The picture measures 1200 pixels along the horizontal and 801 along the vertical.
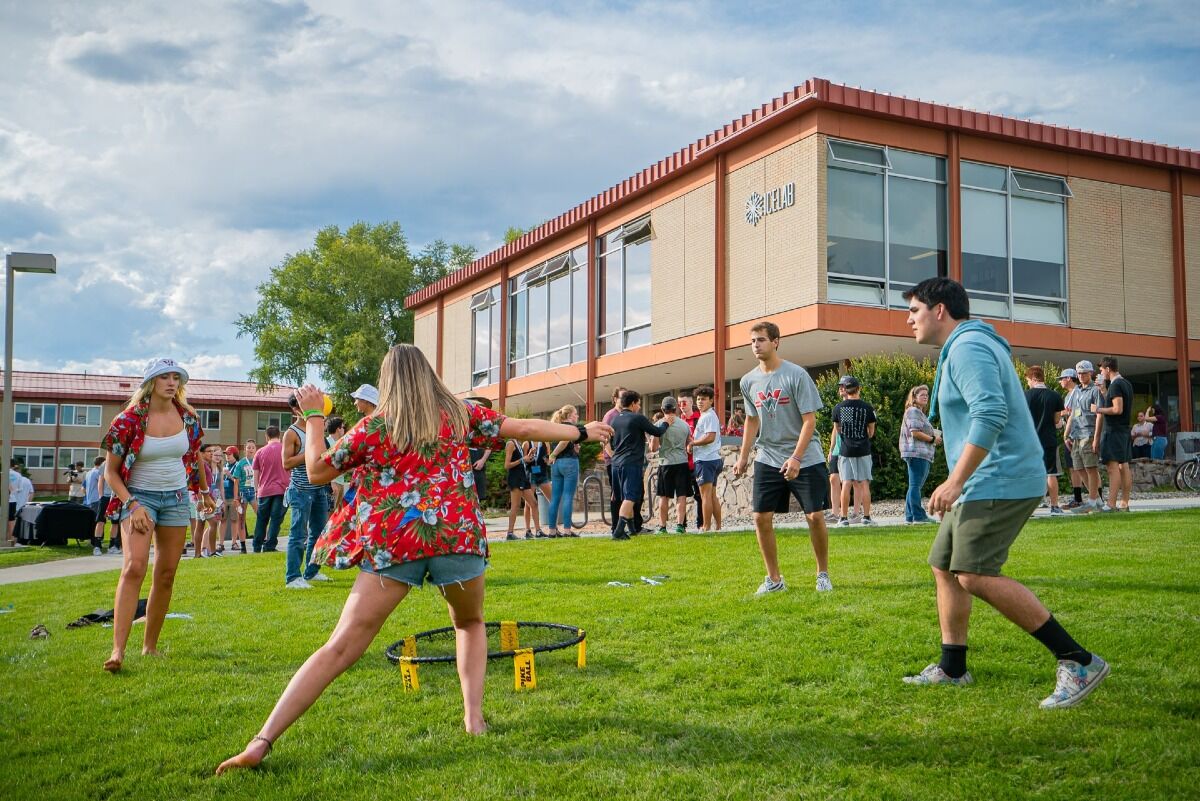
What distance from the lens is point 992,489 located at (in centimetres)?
423

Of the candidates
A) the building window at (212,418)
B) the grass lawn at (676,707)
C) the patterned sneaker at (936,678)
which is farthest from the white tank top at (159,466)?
the building window at (212,418)

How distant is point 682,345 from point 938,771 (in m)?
20.4

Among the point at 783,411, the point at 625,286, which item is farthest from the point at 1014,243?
the point at 783,411

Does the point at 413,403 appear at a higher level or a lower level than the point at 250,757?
higher

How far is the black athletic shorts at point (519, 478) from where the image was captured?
14.6m

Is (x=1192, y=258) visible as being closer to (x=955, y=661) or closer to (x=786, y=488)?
(x=786, y=488)

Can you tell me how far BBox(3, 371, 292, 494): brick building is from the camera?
2402 inches

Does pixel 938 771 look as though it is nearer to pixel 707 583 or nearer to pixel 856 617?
pixel 856 617

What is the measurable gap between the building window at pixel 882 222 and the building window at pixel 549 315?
9.65m

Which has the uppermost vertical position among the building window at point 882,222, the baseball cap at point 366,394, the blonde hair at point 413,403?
the building window at point 882,222

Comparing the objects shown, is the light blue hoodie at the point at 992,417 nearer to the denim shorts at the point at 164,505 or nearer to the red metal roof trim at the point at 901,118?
the denim shorts at the point at 164,505

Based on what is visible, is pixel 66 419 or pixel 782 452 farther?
pixel 66 419

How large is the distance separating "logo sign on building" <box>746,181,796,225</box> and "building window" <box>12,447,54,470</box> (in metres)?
55.6

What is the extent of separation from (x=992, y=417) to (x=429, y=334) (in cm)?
3703
